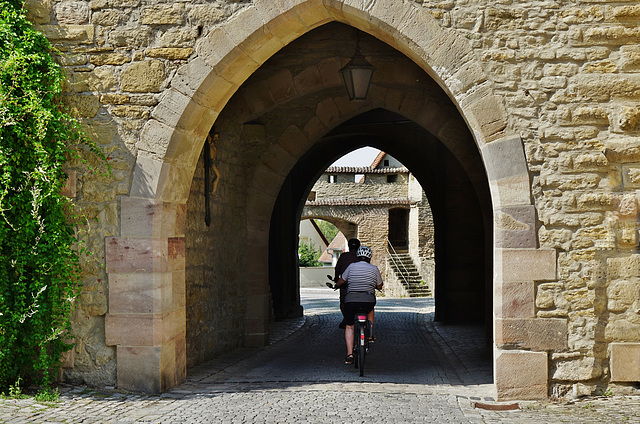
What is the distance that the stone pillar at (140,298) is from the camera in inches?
215

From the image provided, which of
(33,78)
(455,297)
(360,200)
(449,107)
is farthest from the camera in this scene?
(360,200)

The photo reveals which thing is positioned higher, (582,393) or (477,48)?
(477,48)

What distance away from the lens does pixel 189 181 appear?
5.95m

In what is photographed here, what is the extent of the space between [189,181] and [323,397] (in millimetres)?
2036

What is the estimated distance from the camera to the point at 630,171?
17.0ft

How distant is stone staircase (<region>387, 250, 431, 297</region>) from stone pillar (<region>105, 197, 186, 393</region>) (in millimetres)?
18048

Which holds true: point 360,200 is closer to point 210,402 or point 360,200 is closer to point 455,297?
point 455,297

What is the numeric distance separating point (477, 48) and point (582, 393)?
255cm

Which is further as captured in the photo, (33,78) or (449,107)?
(449,107)

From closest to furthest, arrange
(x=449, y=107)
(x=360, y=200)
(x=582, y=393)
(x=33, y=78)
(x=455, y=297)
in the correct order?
(x=582, y=393) < (x=33, y=78) < (x=449, y=107) < (x=455, y=297) < (x=360, y=200)

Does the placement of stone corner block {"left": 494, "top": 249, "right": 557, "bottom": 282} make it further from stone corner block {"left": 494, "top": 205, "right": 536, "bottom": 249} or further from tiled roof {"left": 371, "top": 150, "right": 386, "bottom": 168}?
tiled roof {"left": 371, "top": 150, "right": 386, "bottom": 168}

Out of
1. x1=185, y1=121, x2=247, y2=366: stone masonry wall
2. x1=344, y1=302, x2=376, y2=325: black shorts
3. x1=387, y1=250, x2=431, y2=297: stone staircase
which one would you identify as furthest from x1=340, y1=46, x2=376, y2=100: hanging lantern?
x1=387, y1=250, x2=431, y2=297: stone staircase

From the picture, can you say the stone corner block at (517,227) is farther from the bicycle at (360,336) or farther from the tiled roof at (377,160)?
the tiled roof at (377,160)

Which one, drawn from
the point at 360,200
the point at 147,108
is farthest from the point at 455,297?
the point at 360,200
